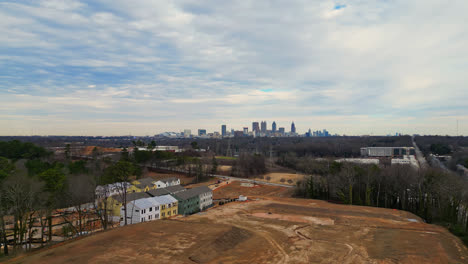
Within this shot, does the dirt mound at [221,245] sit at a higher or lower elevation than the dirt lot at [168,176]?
higher

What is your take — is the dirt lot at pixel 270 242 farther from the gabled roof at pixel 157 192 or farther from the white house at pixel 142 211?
the gabled roof at pixel 157 192

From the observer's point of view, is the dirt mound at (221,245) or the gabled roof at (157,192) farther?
the gabled roof at (157,192)

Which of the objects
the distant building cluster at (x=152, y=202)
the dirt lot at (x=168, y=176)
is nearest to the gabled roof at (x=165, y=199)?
the distant building cluster at (x=152, y=202)

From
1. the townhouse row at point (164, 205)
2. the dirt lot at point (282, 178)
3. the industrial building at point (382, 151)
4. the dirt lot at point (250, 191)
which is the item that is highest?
the industrial building at point (382, 151)

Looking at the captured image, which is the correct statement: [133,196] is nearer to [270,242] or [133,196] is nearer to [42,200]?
[42,200]

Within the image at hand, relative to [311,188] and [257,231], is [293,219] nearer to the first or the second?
[257,231]

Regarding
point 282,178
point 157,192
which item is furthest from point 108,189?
point 282,178

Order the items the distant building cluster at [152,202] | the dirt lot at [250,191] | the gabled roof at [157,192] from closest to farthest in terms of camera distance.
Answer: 1. the distant building cluster at [152,202]
2. the gabled roof at [157,192]
3. the dirt lot at [250,191]

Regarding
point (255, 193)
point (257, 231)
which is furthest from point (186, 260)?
point (255, 193)

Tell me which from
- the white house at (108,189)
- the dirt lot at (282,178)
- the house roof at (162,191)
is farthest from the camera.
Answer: the dirt lot at (282,178)
